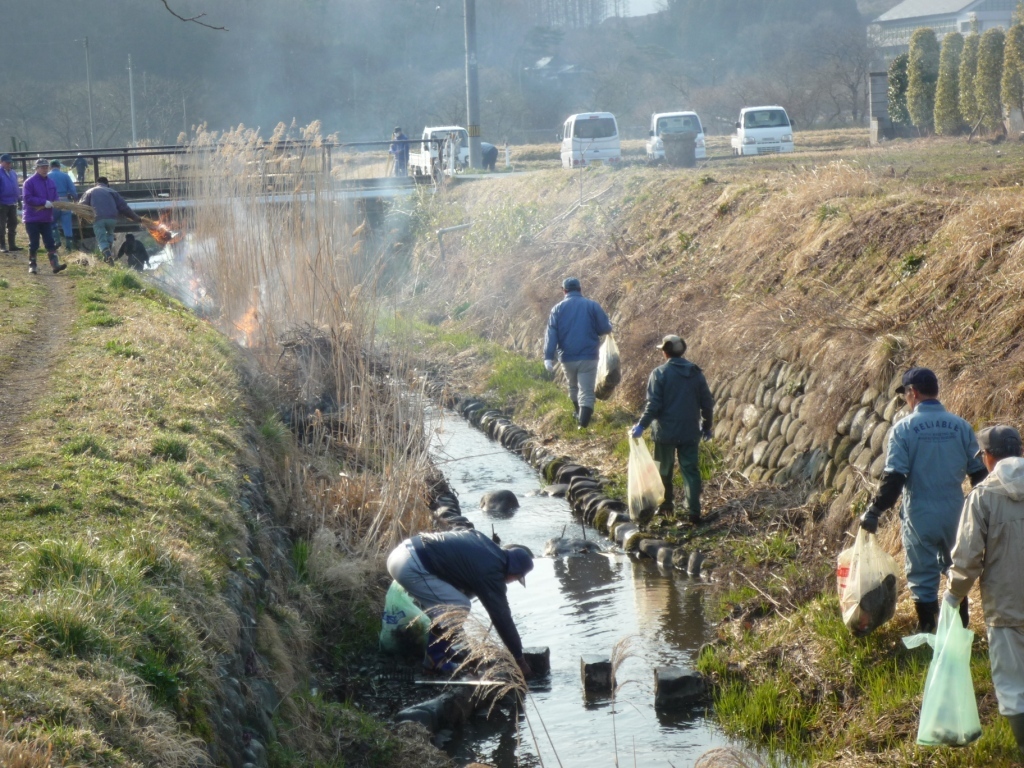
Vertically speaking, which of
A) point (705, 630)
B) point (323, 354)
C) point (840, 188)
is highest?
point (840, 188)

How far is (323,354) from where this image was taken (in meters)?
11.8

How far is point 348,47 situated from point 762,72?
97.7 feet

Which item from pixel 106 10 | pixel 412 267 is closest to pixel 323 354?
pixel 412 267

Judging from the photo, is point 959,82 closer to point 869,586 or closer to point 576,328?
point 576,328

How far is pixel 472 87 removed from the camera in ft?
100

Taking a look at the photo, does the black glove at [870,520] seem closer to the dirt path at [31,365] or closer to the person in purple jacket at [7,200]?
the dirt path at [31,365]

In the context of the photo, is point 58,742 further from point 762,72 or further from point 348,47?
point 348,47

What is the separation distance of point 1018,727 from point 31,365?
8.10m

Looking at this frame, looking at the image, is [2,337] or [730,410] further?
[730,410]

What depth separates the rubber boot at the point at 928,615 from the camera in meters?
6.27

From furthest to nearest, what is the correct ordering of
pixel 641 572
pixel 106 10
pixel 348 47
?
pixel 348 47
pixel 106 10
pixel 641 572

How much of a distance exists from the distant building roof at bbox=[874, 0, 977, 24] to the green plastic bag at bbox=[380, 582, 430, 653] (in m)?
62.9

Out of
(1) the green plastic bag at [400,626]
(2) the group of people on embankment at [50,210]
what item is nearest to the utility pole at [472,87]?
(2) the group of people on embankment at [50,210]

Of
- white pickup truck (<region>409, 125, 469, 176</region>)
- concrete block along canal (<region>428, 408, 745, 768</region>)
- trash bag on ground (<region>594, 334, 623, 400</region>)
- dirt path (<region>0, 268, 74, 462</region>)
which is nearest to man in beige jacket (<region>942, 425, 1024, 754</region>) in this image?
concrete block along canal (<region>428, 408, 745, 768</region>)
